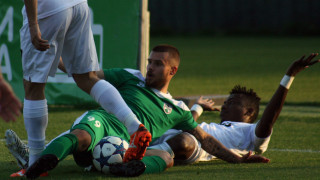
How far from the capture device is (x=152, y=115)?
4574mm

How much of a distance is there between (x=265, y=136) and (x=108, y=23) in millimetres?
3488

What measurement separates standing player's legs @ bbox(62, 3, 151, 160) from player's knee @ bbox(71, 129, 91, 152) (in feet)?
0.68

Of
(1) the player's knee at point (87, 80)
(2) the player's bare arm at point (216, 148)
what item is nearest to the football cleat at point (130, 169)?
(1) the player's knee at point (87, 80)

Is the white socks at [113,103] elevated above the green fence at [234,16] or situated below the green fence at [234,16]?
above

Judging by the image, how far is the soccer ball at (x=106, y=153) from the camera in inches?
166

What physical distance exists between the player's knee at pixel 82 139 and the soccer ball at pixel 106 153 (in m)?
0.07

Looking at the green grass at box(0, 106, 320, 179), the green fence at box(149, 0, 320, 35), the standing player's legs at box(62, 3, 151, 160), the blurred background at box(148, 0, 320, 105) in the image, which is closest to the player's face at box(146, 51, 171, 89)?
the standing player's legs at box(62, 3, 151, 160)

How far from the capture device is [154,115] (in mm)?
4574

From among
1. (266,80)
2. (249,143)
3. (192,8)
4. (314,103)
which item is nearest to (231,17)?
(192,8)

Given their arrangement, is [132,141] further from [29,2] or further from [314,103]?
[314,103]

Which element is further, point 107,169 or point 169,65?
point 169,65

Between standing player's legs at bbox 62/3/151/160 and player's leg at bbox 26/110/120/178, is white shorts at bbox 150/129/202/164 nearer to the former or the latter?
player's leg at bbox 26/110/120/178

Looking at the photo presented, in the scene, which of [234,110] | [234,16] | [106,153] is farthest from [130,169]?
[234,16]

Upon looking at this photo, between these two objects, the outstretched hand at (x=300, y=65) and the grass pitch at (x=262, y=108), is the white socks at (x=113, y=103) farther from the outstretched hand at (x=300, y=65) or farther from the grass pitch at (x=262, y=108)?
the outstretched hand at (x=300, y=65)
